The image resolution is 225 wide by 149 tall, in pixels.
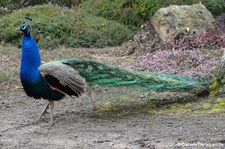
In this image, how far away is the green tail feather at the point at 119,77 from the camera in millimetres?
6457

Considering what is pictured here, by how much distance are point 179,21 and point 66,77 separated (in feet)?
21.0

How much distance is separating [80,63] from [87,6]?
10.4 meters

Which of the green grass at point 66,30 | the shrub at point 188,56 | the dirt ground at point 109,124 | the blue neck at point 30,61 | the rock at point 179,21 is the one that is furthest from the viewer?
the green grass at point 66,30

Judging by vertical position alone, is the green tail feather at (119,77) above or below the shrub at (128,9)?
above

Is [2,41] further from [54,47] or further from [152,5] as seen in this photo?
[152,5]

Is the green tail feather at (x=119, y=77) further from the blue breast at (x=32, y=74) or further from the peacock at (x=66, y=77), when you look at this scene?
the blue breast at (x=32, y=74)

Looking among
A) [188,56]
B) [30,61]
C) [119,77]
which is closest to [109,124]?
[119,77]

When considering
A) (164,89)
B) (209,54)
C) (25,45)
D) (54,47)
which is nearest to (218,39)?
(209,54)

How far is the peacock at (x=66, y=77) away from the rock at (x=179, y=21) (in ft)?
17.3

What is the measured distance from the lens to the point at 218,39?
37.8ft

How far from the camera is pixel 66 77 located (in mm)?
6176

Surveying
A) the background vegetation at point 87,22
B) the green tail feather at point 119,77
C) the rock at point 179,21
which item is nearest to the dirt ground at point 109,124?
the green tail feather at point 119,77

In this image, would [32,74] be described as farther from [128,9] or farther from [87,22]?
[128,9]

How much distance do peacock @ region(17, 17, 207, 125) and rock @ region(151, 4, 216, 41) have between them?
17.3ft
